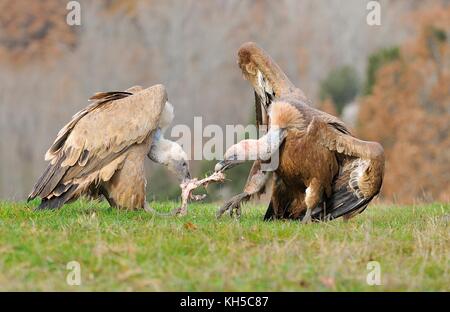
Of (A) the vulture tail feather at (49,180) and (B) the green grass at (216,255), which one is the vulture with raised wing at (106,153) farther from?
(B) the green grass at (216,255)

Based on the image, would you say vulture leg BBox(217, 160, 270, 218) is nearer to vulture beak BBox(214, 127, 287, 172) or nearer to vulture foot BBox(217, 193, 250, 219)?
vulture foot BBox(217, 193, 250, 219)

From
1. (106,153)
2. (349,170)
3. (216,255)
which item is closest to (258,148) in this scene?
(349,170)

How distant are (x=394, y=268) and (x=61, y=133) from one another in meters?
4.47

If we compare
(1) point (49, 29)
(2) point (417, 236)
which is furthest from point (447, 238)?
(1) point (49, 29)

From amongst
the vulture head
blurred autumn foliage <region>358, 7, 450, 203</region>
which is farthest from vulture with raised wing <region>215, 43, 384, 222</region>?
blurred autumn foliage <region>358, 7, 450, 203</region>

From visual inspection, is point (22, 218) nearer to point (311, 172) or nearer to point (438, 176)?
point (311, 172)

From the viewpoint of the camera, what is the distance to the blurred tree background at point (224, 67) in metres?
30.7

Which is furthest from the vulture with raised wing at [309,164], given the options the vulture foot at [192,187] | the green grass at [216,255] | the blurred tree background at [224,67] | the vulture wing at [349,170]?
the blurred tree background at [224,67]

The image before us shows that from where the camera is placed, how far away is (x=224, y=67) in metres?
36.1

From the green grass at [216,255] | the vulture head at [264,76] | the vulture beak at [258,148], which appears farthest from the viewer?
the vulture head at [264,76]

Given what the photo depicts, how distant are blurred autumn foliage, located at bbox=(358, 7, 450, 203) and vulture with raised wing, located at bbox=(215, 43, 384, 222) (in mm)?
20135

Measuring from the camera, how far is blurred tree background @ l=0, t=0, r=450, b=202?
30.7m

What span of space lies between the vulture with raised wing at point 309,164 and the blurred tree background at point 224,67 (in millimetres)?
13748
